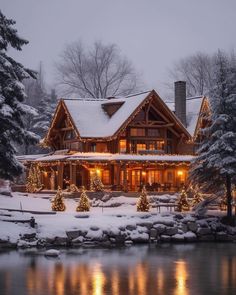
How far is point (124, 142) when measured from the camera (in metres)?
50.6

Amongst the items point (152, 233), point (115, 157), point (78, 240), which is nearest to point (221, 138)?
point (152, 233)

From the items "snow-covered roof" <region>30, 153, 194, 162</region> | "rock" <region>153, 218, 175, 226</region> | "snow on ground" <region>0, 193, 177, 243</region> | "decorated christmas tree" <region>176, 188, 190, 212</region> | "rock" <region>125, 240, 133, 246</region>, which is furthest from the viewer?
"snow-covered roof" <region>30, 153, 194, 162</region>

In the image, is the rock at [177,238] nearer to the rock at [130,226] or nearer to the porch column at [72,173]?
the rock at [130,226]

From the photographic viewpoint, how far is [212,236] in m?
33.4

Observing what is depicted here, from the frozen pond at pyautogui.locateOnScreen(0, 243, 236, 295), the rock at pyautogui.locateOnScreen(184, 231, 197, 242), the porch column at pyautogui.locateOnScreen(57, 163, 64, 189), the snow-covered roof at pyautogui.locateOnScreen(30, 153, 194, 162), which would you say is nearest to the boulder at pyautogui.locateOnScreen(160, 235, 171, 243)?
the rock at pyautogui.locateOnScreen(184, 231, 197, 242)

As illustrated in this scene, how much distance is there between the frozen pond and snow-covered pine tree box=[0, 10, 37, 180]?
4.37 meters

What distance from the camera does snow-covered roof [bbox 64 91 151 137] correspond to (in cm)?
4912

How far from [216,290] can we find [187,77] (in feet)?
201

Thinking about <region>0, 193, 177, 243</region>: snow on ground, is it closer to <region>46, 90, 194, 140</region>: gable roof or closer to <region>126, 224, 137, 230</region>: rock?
<region>126, 224, 137, 230</region>: rock

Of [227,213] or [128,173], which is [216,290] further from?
[128,173]

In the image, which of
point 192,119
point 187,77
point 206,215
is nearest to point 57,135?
point 192,119

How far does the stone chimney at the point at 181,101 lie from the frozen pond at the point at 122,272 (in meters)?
24.9

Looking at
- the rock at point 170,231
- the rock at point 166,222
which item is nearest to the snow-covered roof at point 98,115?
the rock at point 166,222

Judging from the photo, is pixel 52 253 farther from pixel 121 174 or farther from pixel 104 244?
pixel 121 174
